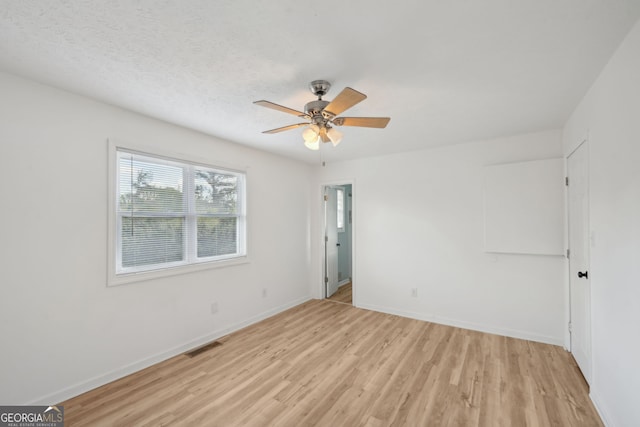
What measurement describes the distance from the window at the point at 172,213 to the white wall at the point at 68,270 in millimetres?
163

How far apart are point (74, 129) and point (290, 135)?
6.49 ft

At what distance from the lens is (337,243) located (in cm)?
531

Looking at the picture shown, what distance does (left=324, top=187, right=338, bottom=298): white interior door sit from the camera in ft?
16.1

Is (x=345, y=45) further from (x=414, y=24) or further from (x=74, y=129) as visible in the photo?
(x=74, y=129)

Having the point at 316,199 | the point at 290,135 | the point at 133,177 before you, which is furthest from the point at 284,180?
the point at 133,177

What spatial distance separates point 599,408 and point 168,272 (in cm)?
384

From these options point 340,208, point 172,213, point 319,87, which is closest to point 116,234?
point 172,213

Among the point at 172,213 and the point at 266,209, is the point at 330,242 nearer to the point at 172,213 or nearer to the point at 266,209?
the point at 266,209

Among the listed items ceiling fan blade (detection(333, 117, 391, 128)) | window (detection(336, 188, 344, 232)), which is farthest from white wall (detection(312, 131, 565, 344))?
ceiling fan blade (detection(333, 117, 391, 128))

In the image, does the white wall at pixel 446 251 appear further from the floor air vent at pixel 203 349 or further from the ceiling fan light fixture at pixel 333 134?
the floor air vent at pixel 203 349

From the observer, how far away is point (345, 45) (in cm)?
158

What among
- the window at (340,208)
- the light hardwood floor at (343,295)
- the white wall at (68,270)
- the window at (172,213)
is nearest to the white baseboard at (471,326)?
the light hardwood floor at (343,295)

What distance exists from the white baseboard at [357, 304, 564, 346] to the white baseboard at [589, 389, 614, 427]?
1006 millimetres

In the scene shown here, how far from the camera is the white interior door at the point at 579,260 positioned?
7.41ft
